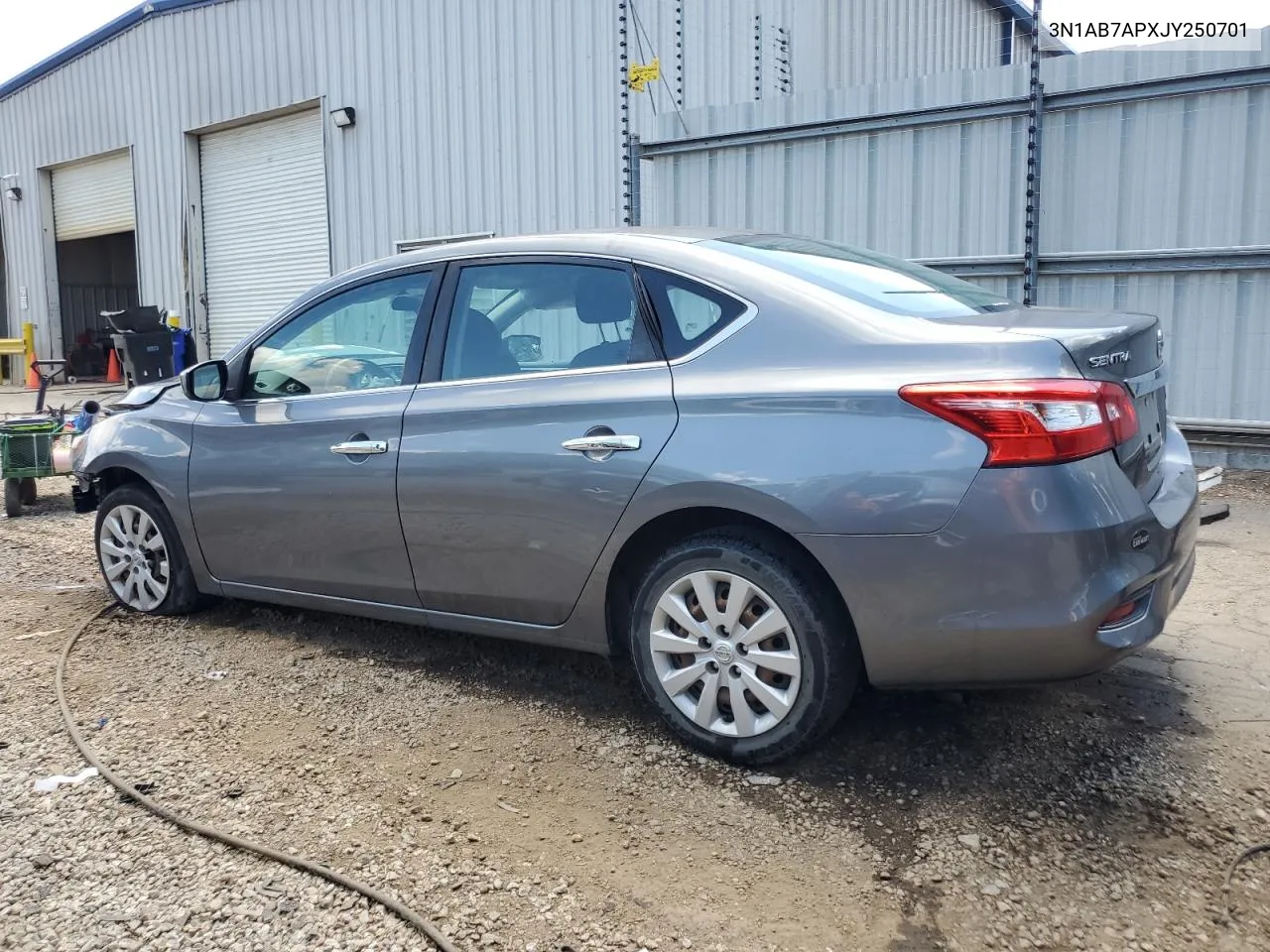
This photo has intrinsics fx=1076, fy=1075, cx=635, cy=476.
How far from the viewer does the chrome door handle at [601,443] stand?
3.21 meters

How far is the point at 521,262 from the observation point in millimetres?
3738

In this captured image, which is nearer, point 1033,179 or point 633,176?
point 1033,179

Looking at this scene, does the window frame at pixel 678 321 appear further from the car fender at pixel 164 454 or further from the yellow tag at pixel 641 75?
the yellow tag at pixel 641 75

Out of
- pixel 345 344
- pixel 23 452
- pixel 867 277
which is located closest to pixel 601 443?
pixel 867 277

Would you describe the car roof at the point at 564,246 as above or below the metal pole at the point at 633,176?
below

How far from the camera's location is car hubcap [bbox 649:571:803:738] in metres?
3.06

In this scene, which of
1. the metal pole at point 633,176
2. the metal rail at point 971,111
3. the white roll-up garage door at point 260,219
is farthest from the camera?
the white roll-up garage door at point 260,219

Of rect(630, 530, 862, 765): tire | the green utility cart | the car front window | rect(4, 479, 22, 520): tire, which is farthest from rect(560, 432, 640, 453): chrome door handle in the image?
rect(4, 479, 22, 520): tire

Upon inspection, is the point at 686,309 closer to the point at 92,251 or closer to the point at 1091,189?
the point at 1091,189

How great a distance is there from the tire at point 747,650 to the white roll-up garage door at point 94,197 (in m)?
18.7

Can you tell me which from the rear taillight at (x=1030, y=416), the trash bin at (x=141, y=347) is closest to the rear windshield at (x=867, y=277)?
the rear taillight at (x=1030, y=416)

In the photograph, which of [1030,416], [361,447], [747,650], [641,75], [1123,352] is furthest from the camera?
[641,75]

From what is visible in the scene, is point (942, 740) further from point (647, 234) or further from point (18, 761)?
point (18, 761)

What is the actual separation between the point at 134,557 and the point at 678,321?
2921 mm
